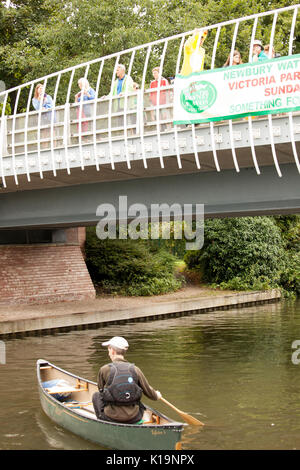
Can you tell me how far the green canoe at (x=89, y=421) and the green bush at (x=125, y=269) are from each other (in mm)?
15277

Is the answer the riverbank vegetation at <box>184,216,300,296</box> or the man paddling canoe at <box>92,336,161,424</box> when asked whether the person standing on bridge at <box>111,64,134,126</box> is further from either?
the riverbank vegetation at <box>184,216,300,296</box>

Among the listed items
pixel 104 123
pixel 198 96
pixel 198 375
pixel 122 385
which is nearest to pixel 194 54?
pixel 198 96

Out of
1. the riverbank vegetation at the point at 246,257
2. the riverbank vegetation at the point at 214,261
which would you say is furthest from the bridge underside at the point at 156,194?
the riverbank vegetation at the point at 246,257

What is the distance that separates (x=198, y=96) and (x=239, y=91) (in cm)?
95

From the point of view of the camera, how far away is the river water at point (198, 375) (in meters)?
8.84

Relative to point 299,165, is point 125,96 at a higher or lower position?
higher

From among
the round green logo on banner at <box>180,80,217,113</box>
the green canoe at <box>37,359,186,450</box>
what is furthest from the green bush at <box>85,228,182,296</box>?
the green canoe at <box>37,359,186,450</box>

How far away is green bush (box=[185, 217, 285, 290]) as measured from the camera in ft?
97.6

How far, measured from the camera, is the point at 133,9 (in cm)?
2641

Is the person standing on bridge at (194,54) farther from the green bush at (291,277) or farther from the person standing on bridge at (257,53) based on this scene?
the green bush at (291,277)

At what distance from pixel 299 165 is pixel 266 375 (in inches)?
170

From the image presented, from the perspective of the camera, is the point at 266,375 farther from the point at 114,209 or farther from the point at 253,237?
the point at 253,237

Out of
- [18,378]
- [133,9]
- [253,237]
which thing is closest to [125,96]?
[18,378]

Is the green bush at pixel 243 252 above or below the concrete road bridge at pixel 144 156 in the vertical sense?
below
